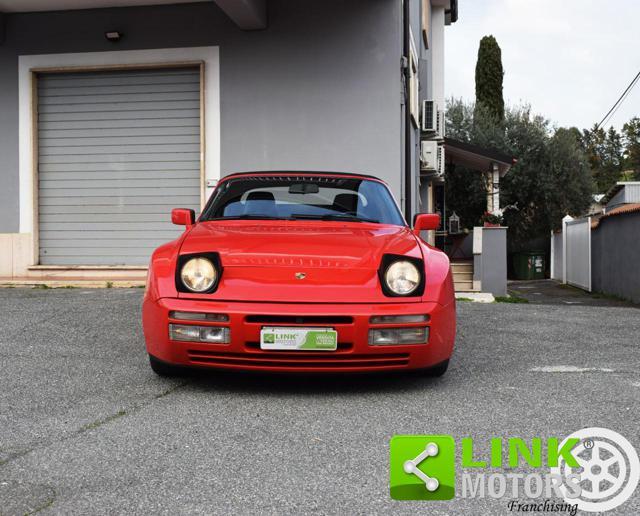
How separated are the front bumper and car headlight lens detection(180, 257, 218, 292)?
9cm

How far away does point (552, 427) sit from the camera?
10.2ft

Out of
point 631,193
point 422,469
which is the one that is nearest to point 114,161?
point 422,469

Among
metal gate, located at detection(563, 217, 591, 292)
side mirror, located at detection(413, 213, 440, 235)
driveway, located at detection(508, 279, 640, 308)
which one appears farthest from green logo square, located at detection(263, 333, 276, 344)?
metal gate, located at detection(563, 217, 591, 292)

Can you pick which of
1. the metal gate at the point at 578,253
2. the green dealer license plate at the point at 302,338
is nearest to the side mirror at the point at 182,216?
the green dealer license plate at the point at 302,338

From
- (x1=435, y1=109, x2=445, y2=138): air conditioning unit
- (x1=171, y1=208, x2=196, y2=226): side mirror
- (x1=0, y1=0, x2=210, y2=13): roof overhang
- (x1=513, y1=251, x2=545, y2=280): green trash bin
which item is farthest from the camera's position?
(x1=513, y1=251, x2=545, y2=280): green trash bin

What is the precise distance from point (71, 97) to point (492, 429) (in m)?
9.15

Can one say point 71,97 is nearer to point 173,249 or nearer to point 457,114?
point 173,249

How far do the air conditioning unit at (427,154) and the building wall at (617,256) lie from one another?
3887 millimetres

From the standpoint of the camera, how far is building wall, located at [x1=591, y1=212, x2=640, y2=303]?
1297 cm

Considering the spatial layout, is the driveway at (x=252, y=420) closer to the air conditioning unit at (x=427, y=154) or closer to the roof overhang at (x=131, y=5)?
the roof overhang at (x=131, y=5)

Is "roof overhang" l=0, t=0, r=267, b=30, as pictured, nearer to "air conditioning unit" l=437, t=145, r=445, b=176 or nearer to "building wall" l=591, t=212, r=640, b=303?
"air conditioning unit" l=437, t=145, r=445, b=176

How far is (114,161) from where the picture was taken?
10477mm

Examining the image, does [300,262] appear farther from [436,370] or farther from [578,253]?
[578,253]

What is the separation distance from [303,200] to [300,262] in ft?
4.34
